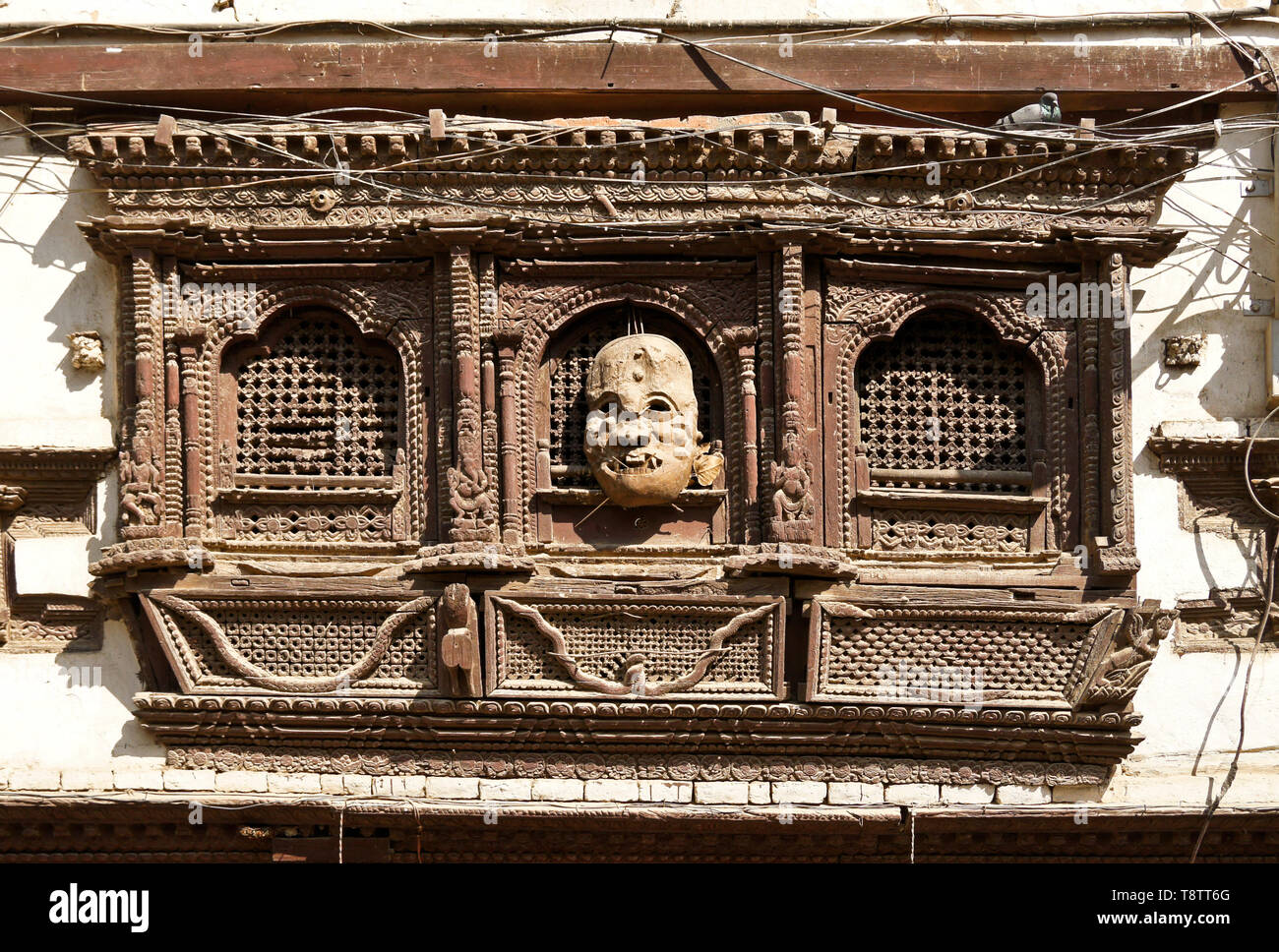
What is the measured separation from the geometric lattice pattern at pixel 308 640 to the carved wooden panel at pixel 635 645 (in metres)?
0.40

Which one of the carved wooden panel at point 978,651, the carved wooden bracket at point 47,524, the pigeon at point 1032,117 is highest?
the pigeon at point 1032,117

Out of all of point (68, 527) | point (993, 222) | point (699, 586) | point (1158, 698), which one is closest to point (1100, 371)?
point (993, 222)

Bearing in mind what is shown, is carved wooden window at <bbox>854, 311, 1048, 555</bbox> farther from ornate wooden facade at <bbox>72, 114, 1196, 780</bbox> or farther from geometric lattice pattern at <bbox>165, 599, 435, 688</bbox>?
geometric lattice pattern at <bbox>165, 599, 435, 688</bbox>

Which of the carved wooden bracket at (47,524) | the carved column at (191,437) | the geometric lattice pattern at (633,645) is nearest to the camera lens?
the geometric lattice pattern at (633,645)

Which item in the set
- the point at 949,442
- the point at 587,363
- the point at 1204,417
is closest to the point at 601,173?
the point at 587,363

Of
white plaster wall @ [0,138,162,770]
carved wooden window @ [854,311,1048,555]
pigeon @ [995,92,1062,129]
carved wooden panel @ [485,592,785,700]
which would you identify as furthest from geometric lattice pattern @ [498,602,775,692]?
pigeon @ [995,92,1062,129]

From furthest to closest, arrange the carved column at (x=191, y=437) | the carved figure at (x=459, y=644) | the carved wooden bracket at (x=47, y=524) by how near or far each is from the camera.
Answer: the carved wooden bracket at (x=47, y=524) → the carved column at (x=191, y=437) → the carved figure at (x=459, y=644)

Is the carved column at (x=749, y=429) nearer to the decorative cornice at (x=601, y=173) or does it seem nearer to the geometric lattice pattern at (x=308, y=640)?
the decorative cornice at (x=601, y=173)

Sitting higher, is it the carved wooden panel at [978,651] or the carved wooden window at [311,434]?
the carved wooden window at [311,434]

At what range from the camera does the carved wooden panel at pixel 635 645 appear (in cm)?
848

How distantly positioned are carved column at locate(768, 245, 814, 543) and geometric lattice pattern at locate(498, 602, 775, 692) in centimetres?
46

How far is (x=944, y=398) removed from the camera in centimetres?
887

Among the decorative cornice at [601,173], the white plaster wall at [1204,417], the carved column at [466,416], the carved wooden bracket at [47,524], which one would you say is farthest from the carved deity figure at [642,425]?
the carved wooden bracket at [47,524]

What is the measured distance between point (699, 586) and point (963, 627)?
1251 mm
